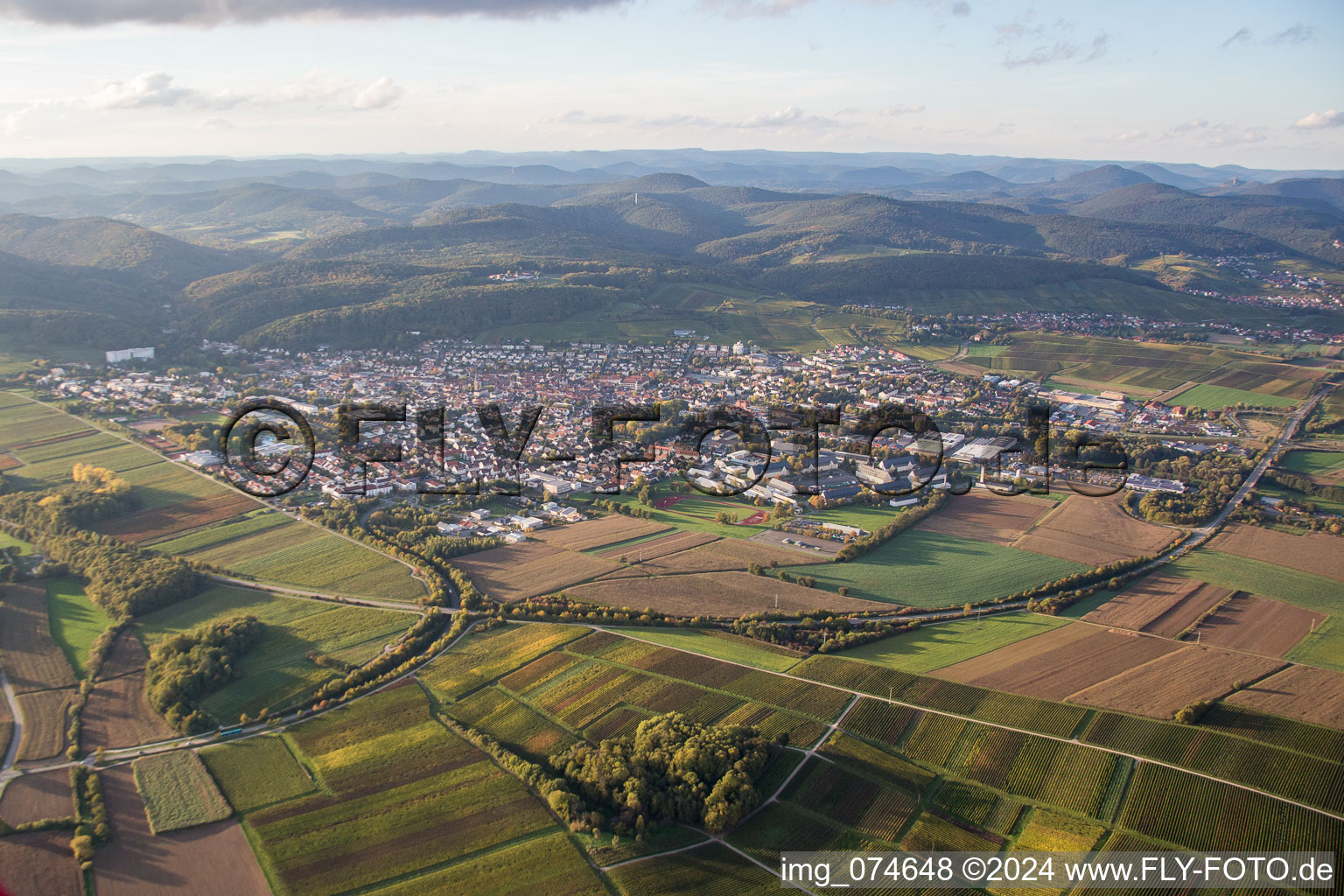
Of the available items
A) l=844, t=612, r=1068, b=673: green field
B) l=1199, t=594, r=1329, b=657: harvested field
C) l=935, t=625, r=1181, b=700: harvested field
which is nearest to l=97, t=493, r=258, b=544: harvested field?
l=844, t=612, r=1068, b=673: green field

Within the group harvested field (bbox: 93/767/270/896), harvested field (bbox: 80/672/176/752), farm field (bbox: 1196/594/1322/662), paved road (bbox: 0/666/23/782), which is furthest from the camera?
farm field (bbox: 1196/594/1322/662)

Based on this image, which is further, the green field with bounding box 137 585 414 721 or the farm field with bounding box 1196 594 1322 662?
the farm field with bounding box 1196 594 1322 662

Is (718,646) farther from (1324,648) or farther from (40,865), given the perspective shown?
(1324,648)

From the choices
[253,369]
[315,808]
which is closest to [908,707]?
[315,808]

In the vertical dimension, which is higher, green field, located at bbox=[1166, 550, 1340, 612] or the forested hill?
the forested hill

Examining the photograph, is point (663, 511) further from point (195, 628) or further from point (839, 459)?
point (195, 628)

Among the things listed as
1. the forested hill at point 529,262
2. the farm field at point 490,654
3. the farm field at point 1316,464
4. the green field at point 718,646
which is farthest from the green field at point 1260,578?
the forested hill at point 529,262

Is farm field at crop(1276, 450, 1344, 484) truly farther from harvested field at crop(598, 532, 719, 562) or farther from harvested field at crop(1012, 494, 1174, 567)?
harvested field at crop(598, 532, 719, 562)

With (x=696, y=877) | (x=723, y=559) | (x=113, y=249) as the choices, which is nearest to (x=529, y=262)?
(x=113, y=249)
